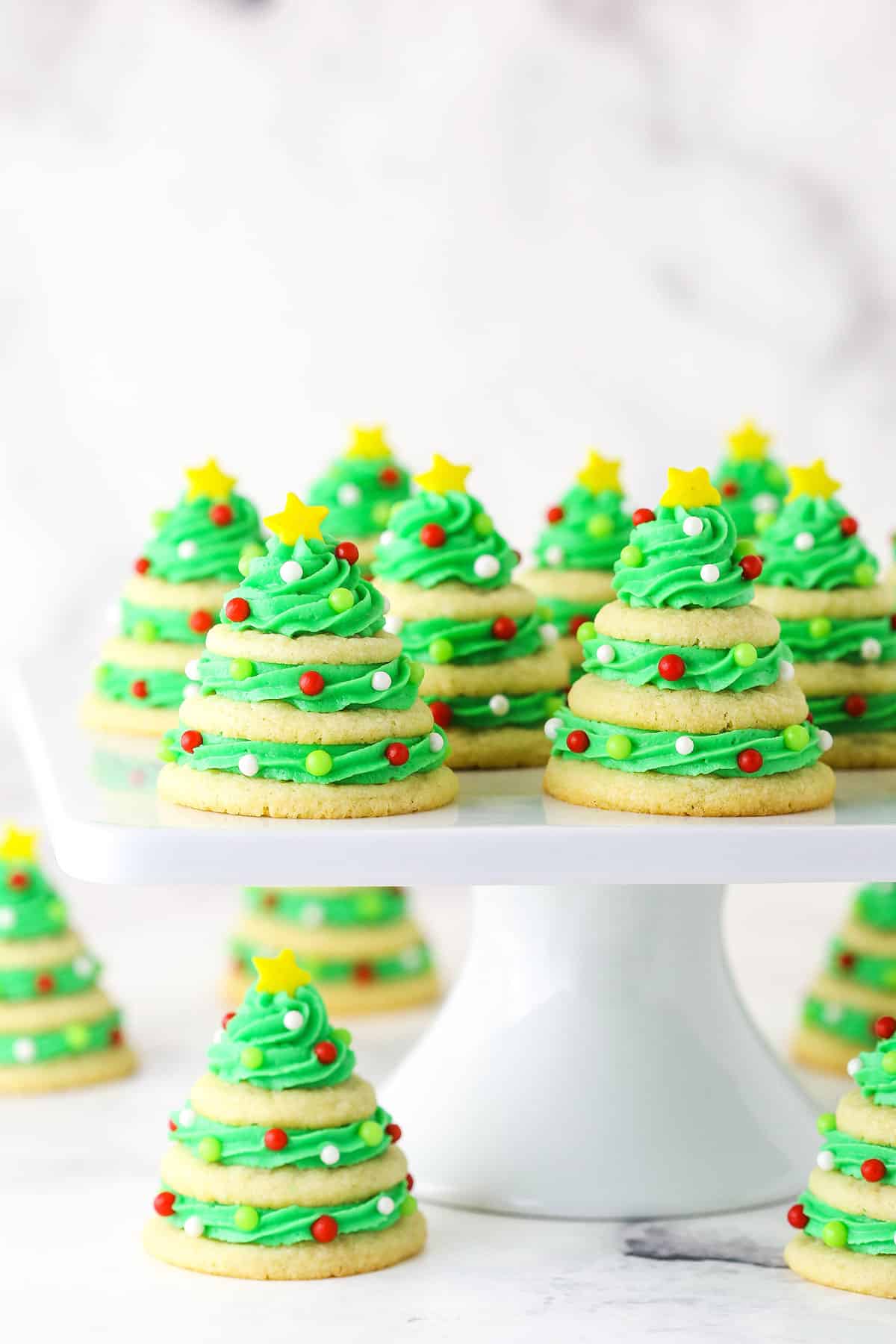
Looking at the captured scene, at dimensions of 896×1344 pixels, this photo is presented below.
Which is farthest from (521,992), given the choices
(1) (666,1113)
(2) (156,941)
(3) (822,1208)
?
(2) (156,941)

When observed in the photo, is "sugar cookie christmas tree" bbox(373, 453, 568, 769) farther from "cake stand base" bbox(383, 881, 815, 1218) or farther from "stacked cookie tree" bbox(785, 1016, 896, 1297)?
"stacked cookie tree" bbox(785, 1016, 896, 1297)

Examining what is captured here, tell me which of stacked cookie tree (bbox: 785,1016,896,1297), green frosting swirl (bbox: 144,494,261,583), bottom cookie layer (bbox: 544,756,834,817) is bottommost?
stacked cookie tree (bbox: 785,1016,896,1297)

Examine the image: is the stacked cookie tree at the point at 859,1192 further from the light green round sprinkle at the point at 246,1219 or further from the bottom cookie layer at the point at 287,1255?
the light green round sprinkle at the point at 246,1219

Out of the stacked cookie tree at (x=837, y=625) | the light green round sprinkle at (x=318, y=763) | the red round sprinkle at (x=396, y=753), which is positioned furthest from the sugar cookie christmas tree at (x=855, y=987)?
the light green round sprinkle at (x=318, y=763)

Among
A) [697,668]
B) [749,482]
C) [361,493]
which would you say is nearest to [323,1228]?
[697,668]

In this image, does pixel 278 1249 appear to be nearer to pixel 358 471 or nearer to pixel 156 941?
pixel 358 471

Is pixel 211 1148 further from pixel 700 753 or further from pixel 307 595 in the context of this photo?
pixel 700 753

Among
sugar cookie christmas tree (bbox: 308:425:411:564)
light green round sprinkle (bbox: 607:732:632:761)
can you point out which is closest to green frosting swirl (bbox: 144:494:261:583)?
sugar cookie christmas tree (bbox: 308:425:411:564)
